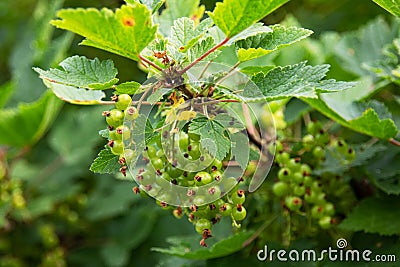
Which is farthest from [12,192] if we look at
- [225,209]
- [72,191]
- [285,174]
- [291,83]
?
[291,83]

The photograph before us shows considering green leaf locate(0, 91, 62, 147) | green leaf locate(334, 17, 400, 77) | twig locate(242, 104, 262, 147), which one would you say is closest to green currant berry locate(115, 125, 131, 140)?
twig locate(242, 104, 262, 147)

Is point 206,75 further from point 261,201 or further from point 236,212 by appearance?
point 261,201

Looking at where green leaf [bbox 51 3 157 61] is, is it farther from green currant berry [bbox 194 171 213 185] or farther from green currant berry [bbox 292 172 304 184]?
green currant berry [bbox 292 172 304 184]

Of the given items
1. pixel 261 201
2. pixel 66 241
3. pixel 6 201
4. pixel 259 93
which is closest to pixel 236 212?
pixel 259 93

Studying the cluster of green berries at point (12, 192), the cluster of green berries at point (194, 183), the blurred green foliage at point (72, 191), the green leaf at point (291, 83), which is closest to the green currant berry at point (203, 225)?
the cluster of green berries at point (194, 183)

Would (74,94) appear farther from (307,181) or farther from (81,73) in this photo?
(307,181)

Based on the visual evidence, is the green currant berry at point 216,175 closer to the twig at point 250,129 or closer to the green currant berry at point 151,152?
the green currant berry at point 151,152
